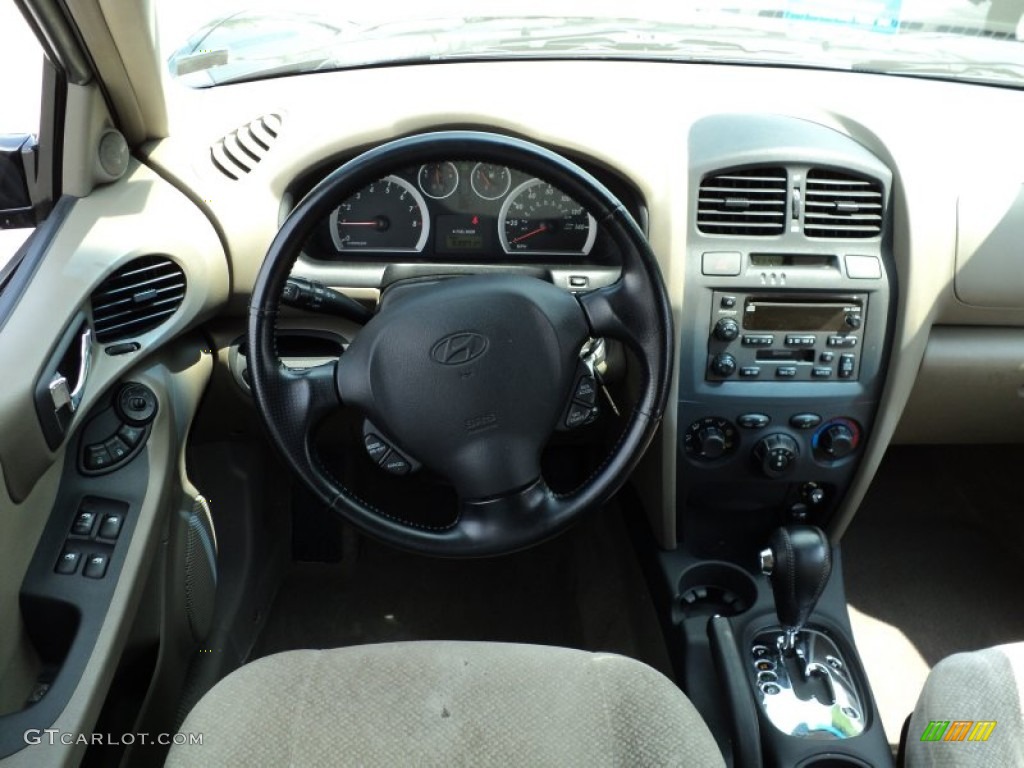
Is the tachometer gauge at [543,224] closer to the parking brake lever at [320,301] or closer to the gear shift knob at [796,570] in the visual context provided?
the parking brake lever at [320,301]

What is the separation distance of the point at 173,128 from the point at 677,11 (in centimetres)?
107

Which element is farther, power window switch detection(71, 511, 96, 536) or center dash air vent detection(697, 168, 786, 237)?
center dash air vent detection(697, 168, 786, 237)

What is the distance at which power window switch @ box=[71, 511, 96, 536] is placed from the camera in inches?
56.6

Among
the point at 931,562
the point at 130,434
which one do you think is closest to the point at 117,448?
the point at 130,434

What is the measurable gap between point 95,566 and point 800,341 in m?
1.30

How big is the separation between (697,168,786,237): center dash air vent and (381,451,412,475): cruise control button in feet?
2.42

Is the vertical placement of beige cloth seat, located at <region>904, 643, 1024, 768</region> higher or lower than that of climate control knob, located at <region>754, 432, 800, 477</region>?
higher

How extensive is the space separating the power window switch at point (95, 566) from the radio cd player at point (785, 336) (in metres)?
1.12

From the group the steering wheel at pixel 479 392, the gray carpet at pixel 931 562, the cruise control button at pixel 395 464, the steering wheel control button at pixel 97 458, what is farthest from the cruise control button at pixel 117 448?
the gray carpet at pixel 931 562

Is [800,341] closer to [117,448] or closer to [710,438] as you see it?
[710,438]

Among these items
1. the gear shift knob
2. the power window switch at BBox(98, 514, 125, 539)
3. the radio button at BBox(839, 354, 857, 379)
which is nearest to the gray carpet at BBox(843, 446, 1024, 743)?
the gear shift knob

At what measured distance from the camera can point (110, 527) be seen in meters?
1.46

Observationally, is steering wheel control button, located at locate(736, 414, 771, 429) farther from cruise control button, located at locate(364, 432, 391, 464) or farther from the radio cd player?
cruise control button, located at locate(364, 432, 391, 464)

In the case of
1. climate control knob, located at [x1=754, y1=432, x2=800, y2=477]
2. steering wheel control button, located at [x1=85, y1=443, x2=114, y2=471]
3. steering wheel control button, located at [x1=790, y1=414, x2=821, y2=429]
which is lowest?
climate control knob, located at [x1=754, y1=432, x2=800, y2=477]
